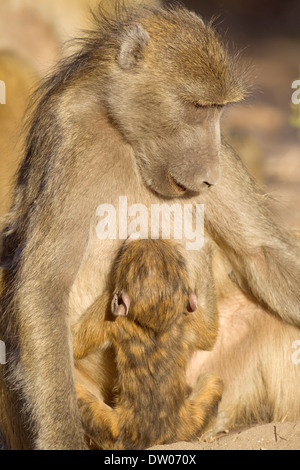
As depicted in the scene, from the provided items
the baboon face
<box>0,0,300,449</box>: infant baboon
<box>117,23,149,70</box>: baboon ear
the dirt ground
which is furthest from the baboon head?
<box>117,23,149,70</box>: baboon ear

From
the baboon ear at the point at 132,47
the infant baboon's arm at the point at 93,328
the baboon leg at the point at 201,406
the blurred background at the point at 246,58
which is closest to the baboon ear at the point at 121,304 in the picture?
the infant baboon's arm at the point at 93,328

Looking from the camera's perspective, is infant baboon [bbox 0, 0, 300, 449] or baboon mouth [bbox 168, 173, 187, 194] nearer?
infant baboon [bbox 0, 0, 300, 449]

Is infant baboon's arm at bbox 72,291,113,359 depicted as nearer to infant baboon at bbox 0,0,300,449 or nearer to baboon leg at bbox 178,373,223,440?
infant baboon at bbox 0,0,300,449

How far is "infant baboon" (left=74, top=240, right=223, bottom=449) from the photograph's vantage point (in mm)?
2965

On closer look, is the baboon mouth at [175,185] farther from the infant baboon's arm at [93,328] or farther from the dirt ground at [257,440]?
the dirt ground at [257,440]

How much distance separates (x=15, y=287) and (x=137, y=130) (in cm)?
80

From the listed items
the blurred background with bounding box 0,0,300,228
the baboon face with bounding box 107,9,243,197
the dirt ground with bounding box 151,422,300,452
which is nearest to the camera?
the dirt ground with bounding box 151,422,300,452

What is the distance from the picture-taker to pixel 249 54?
29.0 ft

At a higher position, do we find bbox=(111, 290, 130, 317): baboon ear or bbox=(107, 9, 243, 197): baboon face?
bbox=(107, 9, 243, 197): baboon face

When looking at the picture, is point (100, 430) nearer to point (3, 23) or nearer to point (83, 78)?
point (83, 78)

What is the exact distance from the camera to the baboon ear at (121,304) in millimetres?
2992

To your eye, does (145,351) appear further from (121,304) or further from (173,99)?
(173,99)

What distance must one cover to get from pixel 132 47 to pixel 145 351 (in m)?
1.22

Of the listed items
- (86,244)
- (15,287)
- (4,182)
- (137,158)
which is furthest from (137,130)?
(4,182)
